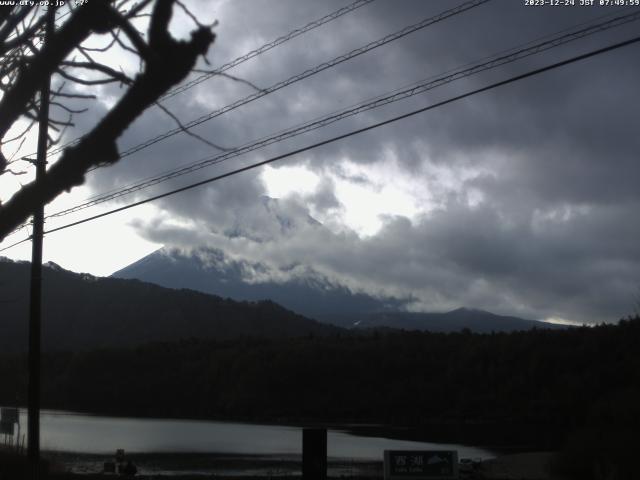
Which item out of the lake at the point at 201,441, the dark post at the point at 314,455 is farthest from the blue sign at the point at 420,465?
the lake at the point at 201,441

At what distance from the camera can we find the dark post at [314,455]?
13.7 metres

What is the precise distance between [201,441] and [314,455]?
153ft

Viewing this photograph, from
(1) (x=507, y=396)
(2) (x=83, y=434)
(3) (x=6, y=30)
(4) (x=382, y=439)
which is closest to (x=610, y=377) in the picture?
(1) (x=507, y=396)

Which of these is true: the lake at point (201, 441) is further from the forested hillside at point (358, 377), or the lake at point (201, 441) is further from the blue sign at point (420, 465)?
the blue sign at point (420, 465)

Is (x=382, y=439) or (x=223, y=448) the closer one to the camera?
(x=223, y=448)

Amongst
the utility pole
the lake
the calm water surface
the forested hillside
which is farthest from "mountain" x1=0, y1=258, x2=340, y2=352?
the utility pole

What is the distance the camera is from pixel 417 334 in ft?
400

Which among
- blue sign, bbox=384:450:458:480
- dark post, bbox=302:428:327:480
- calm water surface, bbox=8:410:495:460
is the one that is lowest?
calm water surface, bbox=8:410:495:460

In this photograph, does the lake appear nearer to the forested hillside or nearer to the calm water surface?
the calm water surface

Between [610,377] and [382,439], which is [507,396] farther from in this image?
[382,439]

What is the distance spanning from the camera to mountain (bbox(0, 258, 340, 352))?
485 ft

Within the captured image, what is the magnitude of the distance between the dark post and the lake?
3040 centimetres

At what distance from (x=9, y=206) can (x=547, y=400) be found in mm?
86947

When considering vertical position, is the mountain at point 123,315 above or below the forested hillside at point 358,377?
above
